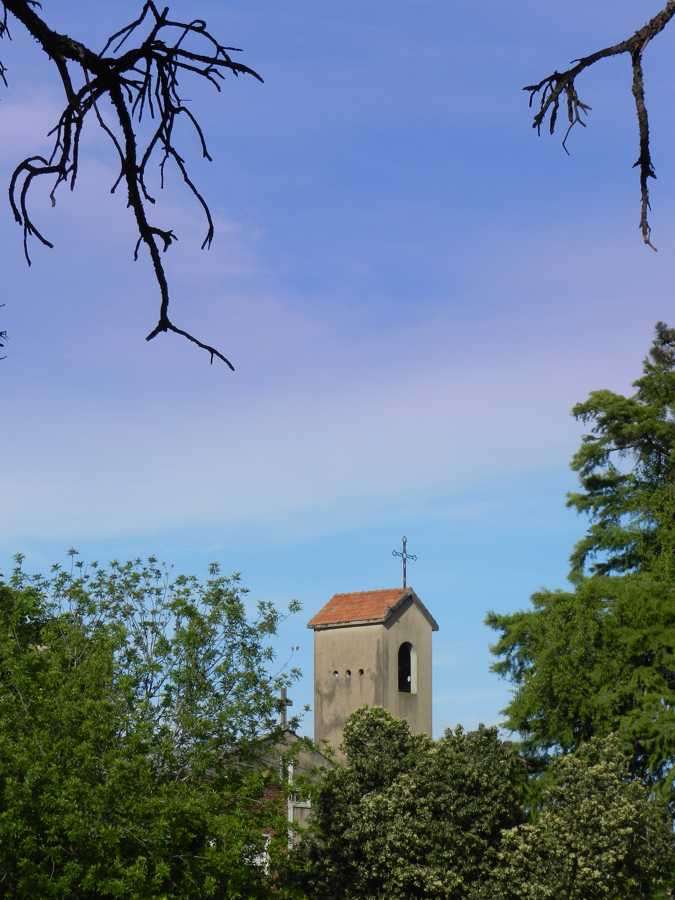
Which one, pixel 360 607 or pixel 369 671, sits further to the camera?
pixel 360 607

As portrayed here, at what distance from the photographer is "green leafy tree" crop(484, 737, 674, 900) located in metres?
24.7

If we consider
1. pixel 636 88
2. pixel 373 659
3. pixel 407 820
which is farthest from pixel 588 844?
pixel 636 88

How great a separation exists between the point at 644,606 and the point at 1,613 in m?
14.8

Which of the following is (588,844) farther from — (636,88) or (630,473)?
(636,88)

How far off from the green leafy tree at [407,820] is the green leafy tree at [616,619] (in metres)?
2.79

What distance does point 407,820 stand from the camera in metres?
25.2

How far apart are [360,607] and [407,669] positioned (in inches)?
99.9

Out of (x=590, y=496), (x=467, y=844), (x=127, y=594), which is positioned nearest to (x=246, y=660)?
(x=127, y=594)

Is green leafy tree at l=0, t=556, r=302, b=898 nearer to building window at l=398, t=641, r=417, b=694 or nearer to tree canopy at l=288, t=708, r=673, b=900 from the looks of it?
tree canopy at l=288, t=708, r=673, b=900

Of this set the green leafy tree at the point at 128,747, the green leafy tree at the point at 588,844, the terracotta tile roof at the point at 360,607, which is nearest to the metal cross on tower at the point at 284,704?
the green leafy tree at the point at 128,747

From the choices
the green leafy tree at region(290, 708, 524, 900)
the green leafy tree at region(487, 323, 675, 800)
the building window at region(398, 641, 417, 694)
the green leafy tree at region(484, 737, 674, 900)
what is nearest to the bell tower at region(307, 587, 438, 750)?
the building window at region(398, 641, 417, 694)

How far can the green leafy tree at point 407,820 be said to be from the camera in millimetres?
24906

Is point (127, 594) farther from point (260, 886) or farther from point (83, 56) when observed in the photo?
point (83, 56)

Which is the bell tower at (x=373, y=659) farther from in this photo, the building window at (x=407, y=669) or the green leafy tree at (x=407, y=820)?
the green leafy tree at (x=407, y=820)
